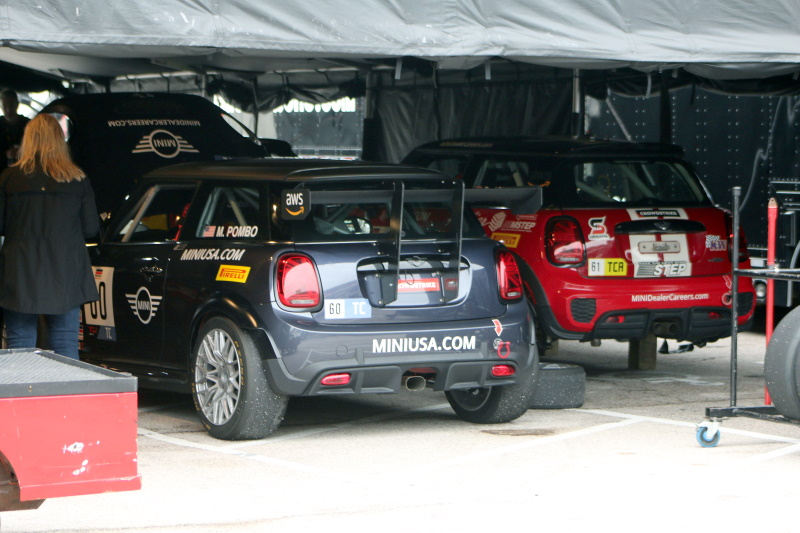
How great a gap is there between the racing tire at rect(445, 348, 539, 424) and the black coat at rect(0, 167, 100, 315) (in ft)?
8.05

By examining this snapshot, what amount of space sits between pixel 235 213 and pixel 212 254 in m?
0.28

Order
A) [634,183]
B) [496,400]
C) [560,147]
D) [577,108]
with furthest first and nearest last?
[577,108], [560,147], [634,183], [496,400]

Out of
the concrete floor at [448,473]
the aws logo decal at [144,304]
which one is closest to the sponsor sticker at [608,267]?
the concrete floor at [448,473]

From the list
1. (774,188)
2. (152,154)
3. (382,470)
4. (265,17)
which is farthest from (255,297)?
(774,188)

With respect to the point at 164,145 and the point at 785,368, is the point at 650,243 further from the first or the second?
the point at 164,145

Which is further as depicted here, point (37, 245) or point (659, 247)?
point (659, 247)

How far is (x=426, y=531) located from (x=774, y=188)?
310 inches

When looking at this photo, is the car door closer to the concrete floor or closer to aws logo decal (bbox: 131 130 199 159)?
the concrete floor

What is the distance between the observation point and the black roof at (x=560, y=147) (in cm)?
982

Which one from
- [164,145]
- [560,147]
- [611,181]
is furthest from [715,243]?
[164,145]

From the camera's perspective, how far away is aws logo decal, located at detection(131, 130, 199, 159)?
38.5 ft

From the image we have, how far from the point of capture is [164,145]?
1182 cm

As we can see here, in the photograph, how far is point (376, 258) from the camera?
7.36 m

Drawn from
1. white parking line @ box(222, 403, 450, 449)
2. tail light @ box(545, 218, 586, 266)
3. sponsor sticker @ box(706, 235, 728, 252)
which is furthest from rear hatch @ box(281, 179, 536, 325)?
sponsor sticker @ box(706, 235, 728, 252)
